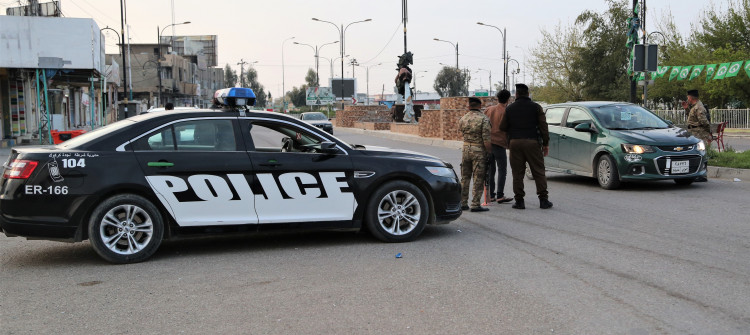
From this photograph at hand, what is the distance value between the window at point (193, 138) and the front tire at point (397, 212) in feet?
5.22

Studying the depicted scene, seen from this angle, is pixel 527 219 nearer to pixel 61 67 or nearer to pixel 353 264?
pixel 353 264

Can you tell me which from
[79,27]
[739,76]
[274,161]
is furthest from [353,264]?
[739,76]

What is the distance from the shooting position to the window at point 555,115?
13.5 meters

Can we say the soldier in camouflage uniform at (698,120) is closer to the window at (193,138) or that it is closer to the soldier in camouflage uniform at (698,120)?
the soldier in camouflage uniform at (698,120)

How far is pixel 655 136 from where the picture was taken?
12.0 m

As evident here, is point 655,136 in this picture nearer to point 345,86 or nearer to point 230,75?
point 345,86

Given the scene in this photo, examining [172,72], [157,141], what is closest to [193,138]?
[157,141]

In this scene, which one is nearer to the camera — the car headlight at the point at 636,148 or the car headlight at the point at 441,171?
the car headlight at the point at 441,171

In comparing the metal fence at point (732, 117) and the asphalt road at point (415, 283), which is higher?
the metal fence at point (732, 117)

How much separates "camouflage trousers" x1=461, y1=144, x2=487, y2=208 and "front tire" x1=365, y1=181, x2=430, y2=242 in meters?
2.20

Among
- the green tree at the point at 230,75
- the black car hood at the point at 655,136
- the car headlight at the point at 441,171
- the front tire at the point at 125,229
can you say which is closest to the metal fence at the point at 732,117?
the black car hood at the point at 655,136

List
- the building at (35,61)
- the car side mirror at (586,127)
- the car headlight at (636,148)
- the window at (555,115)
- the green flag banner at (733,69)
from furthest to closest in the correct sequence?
the green flag banner at (733,69), the building at (35,61), the window at (555,115), the car side mirror at (586,127), the car headlight at (636,148)

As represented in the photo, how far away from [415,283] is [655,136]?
25.1 feet

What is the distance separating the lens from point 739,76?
4034 cm
